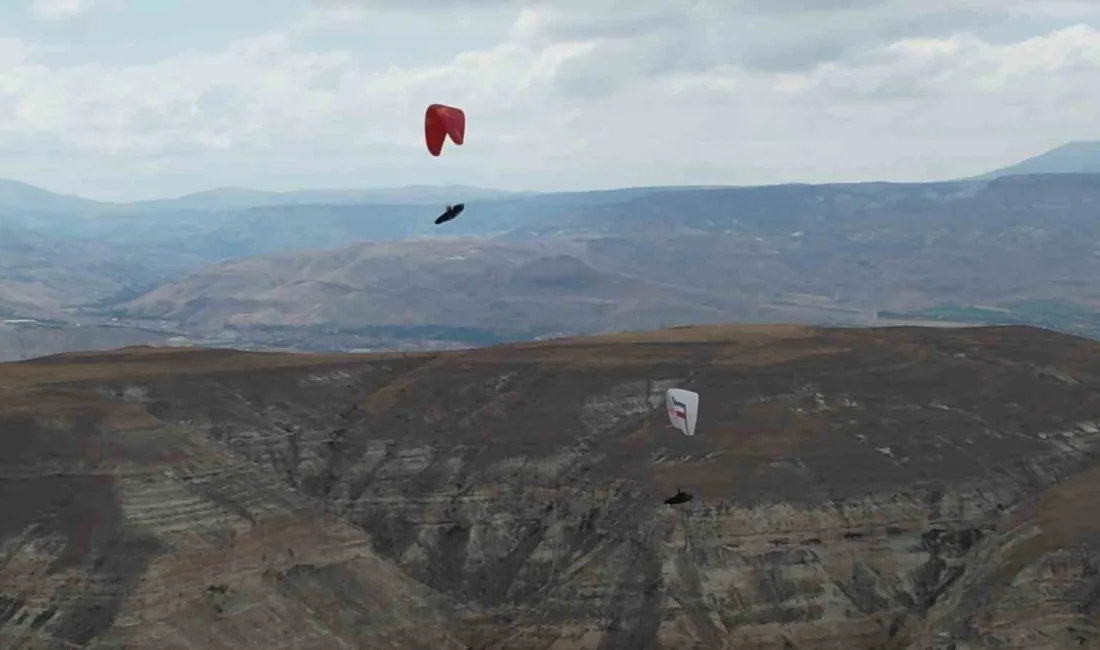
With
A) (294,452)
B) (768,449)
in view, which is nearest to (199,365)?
(294,452)

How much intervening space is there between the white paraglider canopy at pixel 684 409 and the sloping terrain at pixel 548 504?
14.1 metres

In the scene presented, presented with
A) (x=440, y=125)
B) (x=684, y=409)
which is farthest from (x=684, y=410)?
(x=440, y=125)

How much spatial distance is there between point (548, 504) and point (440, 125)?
1457 inches

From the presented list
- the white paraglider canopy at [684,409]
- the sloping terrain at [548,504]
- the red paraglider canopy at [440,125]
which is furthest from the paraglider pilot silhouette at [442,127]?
the sloping terrain at [548,504]

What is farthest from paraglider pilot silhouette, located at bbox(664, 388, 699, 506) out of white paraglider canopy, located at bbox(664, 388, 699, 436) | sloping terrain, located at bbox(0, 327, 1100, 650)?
sloping terrain, located at bbox(0, 327, 1100, 650)

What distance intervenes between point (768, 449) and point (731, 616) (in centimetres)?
1413

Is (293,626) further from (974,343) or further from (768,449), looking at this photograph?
(974,343)

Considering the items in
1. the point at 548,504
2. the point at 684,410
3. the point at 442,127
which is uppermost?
the point at 442,127

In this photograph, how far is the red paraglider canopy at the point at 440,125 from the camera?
61344 millimetres

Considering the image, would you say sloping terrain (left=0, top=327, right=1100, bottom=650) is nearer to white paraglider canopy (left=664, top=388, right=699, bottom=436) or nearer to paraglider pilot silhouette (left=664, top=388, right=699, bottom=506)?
paraglider pilot silhouette (left=664, top=388, right=699, bottom=506)

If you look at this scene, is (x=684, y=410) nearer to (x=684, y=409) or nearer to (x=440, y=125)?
(x=684, y=409)

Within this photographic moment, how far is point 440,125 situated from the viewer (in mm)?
62344

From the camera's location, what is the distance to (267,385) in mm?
102000

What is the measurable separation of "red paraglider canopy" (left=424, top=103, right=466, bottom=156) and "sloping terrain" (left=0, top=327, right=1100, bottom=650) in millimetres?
32046
